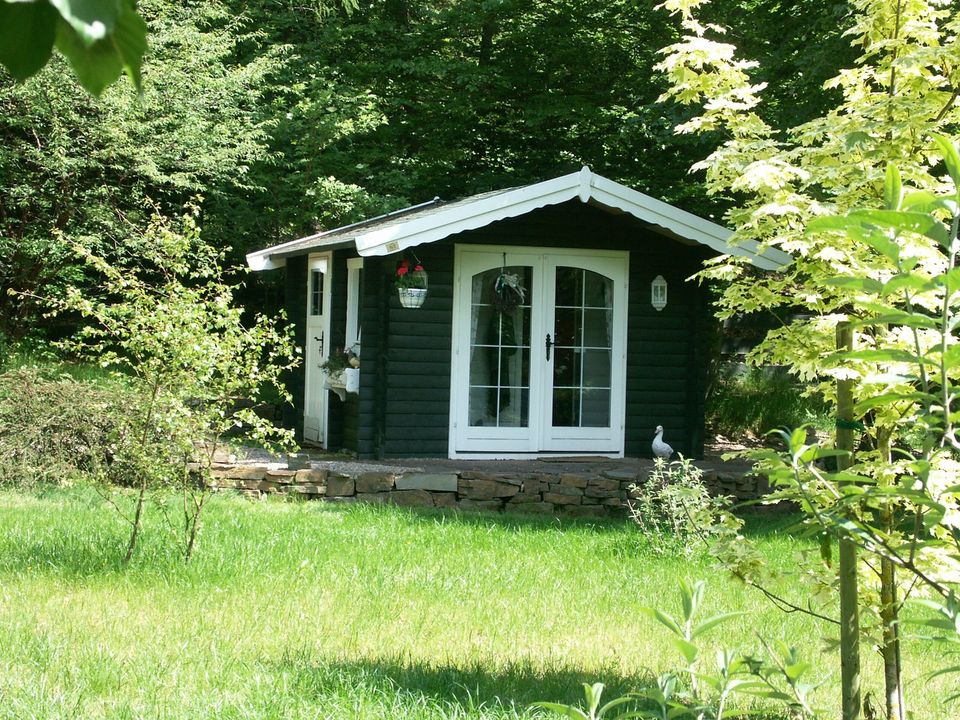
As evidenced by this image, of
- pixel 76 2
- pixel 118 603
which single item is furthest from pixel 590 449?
pixel 76 2

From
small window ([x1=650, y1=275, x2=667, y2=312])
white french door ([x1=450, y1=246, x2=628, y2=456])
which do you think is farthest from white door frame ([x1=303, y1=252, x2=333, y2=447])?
small window ([x1=650, y1=275, x2=667, y2=312])

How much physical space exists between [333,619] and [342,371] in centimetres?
566

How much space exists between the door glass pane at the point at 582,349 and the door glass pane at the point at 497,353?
0.35 metres

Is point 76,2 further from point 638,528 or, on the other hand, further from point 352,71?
point 352,71

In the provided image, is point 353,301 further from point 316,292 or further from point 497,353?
point 497,353

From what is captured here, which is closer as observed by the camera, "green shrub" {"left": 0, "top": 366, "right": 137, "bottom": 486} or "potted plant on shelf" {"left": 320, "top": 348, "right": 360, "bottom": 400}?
"green shrub" {"left": 0, "top": 366, "right": 137, "bottom": 486}

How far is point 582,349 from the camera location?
11156 mm

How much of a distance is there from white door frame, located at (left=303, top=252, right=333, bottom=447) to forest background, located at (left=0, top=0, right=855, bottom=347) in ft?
8.31

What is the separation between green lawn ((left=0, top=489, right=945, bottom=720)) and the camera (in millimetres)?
4094

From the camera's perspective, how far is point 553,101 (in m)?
19.1

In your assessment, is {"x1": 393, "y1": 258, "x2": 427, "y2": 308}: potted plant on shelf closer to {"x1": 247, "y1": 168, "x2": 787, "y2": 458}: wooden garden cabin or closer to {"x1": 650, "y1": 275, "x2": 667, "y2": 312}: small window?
{"x1": 247, "y1": 168, "x2": 787, "y2": 458}: wooden garden cabin

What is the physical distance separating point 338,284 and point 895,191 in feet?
32.8

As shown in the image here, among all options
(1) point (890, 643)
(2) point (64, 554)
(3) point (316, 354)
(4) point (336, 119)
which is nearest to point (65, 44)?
(1) point (890, 643)

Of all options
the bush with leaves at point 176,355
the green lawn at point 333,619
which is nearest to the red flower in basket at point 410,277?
the green lawn at point 333,619
